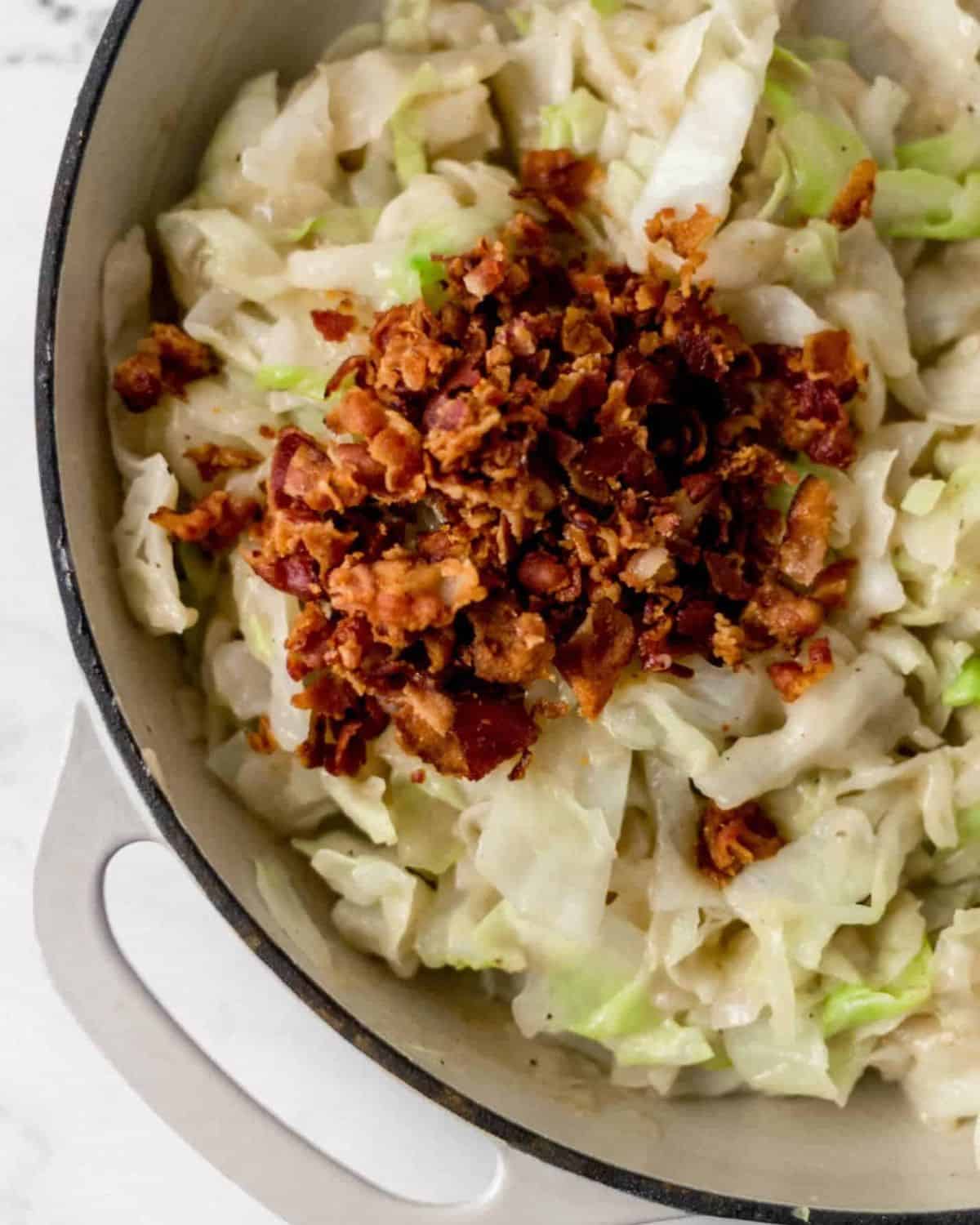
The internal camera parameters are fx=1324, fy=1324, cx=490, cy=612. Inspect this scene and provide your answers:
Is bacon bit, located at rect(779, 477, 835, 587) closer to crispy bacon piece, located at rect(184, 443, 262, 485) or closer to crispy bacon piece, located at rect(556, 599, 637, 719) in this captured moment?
crispy bacon piece, located at rect(556, 599, 637, 719)

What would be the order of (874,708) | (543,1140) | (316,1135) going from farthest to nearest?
(316,1135)
(874,708)
(543,1140)

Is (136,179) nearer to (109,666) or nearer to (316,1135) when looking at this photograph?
(109,666)

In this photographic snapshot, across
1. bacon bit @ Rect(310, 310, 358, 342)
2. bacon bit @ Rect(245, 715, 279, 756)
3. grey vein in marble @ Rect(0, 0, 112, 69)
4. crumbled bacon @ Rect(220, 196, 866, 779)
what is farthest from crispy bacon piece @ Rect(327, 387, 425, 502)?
grey vein in marble @ Rect(0, 0, 112, 69)

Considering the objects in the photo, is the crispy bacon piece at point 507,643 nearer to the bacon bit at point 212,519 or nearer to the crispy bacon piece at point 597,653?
the crispy bacon piece at point 597,653

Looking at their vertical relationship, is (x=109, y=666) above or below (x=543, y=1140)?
above

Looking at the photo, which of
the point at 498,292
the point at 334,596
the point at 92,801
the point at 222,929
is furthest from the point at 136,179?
the point at 222,929

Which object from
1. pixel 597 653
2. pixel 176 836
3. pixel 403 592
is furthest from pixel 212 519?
pixel 597 653
